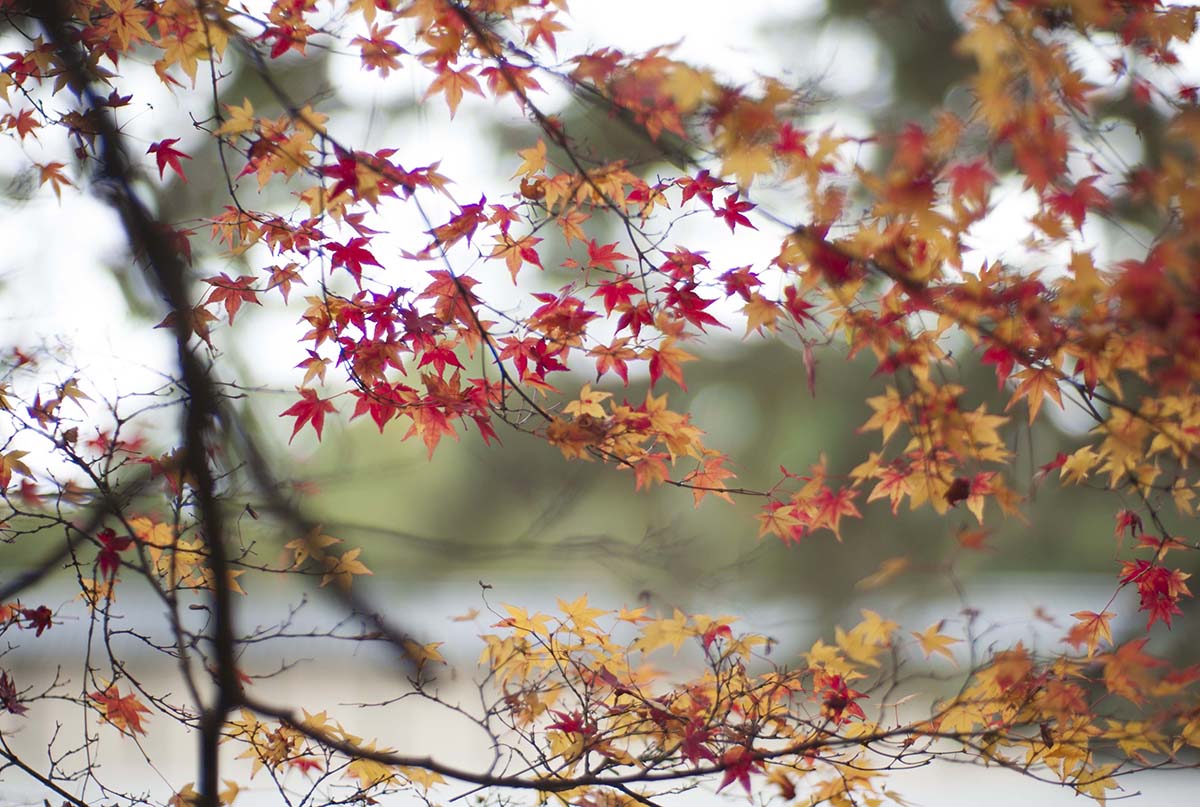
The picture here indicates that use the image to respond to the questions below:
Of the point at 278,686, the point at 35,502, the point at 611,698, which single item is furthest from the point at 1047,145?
the point at 278,686

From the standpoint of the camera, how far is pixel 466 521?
5.02 metres

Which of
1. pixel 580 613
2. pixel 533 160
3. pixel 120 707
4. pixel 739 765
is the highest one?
pixel 533 160

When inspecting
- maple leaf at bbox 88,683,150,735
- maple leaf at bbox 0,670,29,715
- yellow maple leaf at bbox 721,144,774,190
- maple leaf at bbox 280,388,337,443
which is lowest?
maple leaf at bbox 88,683,150,735

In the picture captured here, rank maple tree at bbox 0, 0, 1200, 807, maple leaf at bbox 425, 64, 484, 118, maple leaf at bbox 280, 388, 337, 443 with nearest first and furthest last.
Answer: maple tree at bbox 0, 0, 1200, 807, maple leaf at bbox 425, 64, 484, 118, maple leaf at bbox 280, 388, 337, 443

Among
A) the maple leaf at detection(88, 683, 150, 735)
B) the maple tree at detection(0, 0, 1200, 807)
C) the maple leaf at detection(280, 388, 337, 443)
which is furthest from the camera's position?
the maple leaf at detection(88, 683, 150, 735)

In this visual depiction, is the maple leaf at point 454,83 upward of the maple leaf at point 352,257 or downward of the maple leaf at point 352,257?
upward

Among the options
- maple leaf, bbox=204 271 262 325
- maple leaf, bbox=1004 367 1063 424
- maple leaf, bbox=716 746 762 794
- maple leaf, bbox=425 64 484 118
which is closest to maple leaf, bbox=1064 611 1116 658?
maple leaf, bbox=1004 367 1063 424

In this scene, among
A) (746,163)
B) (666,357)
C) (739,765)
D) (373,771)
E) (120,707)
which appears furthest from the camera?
(120,707)

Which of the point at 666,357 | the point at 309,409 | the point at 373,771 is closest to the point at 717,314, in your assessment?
the point at 666,357

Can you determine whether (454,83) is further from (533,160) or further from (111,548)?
(111,548)

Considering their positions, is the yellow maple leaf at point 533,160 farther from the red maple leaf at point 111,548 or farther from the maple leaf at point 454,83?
the red maple leaf at point 111,548

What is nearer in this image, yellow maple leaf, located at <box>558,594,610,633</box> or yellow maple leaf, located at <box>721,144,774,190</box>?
yellow maple leaf, located at <box>721,144,774,190</box>

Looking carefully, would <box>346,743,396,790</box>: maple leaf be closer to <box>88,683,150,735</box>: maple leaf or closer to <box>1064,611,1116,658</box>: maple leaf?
<box>88,683,150,735</box>: maple leaf

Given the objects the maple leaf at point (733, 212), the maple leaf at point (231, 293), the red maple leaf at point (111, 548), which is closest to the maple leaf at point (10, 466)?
the red maple leaf at point (111, 548)
